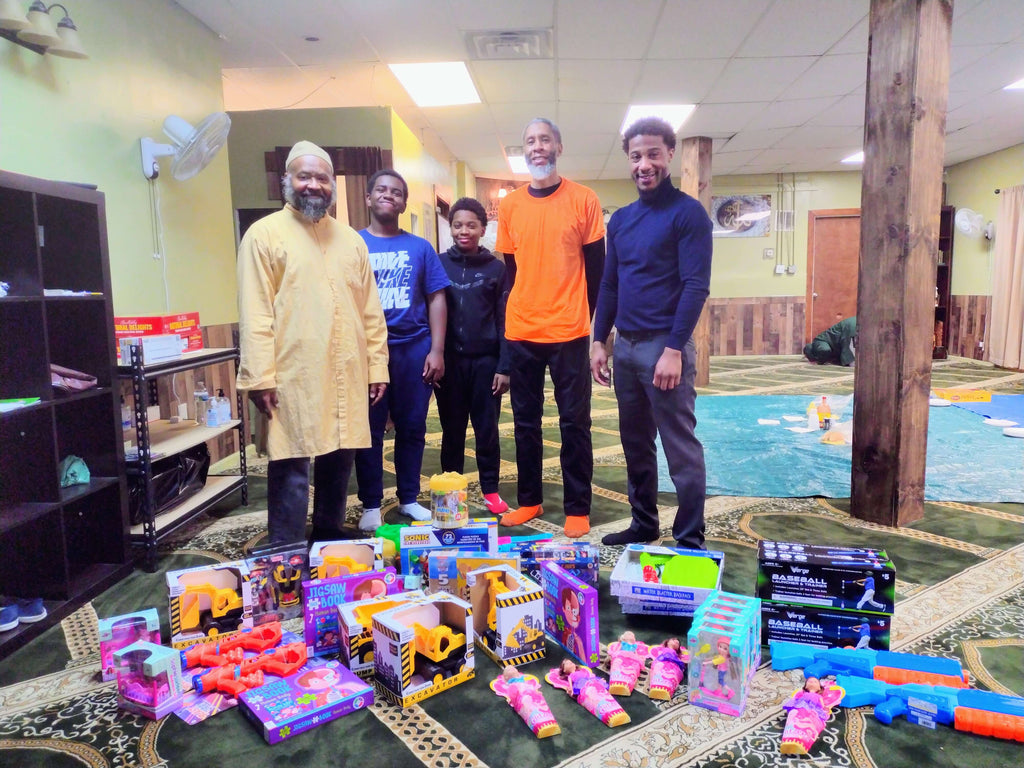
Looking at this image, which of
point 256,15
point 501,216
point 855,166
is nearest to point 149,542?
point 501,216

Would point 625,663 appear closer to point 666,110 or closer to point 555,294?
point 555,294

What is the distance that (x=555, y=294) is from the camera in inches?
106

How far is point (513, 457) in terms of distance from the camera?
4.12m

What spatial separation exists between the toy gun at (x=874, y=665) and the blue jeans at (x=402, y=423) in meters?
1.62

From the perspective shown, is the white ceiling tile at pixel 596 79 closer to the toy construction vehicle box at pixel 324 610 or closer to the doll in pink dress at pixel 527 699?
the toy construction vehicle box at pixel 324 610

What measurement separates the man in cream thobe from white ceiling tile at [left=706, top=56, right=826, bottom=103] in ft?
13.1

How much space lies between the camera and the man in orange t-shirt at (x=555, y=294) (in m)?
2.68

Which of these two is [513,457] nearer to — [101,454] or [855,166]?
[101,454]

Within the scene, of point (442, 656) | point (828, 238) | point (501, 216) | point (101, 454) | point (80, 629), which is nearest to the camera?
point (442, 656)

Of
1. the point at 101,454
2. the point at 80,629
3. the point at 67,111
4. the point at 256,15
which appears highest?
the point at 256,15

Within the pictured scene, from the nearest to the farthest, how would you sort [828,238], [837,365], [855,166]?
[837,365] < [855,166] < [828,238]

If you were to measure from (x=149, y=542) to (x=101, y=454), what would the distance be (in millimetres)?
358

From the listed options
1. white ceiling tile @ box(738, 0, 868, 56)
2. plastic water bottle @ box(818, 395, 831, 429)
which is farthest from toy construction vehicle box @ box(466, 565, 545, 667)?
white ceiling tile @ box(738, 0, 868, 56)

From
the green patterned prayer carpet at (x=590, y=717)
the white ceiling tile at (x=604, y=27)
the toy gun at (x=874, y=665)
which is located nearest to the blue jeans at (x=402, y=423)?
the green patterned prayer carpet at (x=590, y=717)
